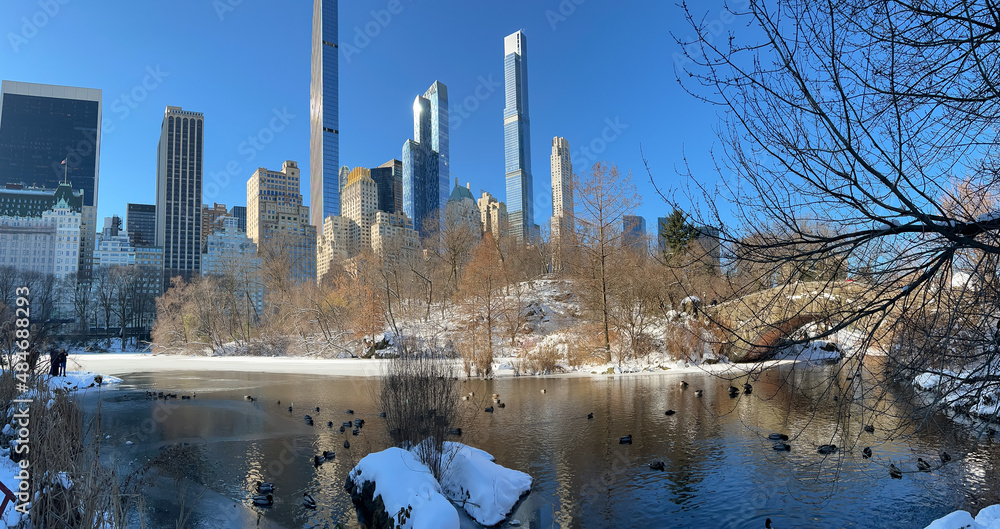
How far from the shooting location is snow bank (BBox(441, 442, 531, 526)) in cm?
779

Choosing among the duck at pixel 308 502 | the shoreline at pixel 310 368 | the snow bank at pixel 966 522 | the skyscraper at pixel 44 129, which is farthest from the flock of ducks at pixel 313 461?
the skyscraper at pixel 44 129

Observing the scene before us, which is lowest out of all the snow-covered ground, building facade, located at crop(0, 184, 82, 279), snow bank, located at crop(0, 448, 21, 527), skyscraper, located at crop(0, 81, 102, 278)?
the snow-covered ground

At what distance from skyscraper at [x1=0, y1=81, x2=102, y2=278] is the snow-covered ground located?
638 feet

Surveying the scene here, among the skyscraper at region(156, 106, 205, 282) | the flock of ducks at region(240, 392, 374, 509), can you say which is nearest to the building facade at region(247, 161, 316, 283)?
the skyscraper at region(156, 106, 205, 282)

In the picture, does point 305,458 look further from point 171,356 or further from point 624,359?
point 171,356

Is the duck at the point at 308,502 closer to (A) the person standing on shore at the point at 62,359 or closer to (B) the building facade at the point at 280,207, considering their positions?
(A) the person standing on shore at the point at 62,359

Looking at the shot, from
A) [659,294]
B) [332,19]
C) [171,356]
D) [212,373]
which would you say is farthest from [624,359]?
[332,19]

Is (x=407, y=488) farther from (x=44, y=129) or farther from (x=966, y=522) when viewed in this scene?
(x=44, y=129)

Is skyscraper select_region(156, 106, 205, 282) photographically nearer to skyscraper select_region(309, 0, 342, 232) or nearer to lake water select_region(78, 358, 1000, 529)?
skyscraper select_region(309, 0, 342, 232)

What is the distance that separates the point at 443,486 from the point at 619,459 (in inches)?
151

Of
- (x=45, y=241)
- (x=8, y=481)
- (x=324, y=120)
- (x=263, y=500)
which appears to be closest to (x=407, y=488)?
(x=263, y=500)

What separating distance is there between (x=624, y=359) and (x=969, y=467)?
1964 cm

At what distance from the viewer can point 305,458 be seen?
36.0 feet

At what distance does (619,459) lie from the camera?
1041 centimetres
